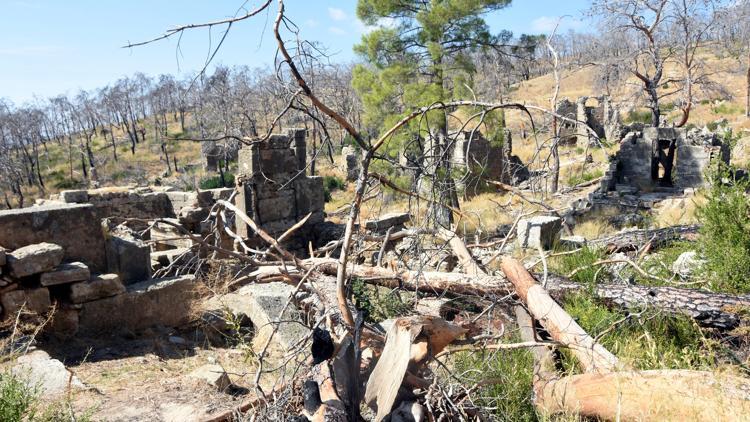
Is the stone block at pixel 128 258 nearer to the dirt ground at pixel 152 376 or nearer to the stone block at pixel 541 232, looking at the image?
the dirt ground at pixel 152 376

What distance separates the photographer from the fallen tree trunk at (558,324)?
347 centimetres

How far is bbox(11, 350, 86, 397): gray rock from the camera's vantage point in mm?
4125

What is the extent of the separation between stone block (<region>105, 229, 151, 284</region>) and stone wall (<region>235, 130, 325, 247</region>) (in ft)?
11.9

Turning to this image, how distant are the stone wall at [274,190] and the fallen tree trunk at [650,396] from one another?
Result: 8.01 meters

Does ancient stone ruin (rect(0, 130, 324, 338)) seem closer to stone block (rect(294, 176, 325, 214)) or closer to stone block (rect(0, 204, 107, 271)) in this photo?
stone block (rect(0, 204, 107, 271))

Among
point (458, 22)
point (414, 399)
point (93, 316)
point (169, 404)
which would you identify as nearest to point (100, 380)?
point (169, 404)

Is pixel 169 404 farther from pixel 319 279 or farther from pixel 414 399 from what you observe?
pixel 414 399

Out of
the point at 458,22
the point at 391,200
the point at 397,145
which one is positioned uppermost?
the point at 458,22

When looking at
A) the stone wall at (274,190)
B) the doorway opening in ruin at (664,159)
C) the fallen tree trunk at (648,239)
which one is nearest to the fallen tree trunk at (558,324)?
the fallen tree trunk at (648,239)

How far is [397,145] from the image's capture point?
46.6ft

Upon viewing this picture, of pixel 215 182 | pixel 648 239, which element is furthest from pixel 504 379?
pixel 215 182

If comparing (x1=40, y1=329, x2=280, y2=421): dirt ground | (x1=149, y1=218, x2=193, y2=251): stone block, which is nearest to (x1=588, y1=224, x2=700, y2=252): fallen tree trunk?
(x1=40, y1=329, x2=280, y2=421): dirt ground

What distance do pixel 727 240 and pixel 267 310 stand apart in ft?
16.0

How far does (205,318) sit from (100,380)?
6.46 ft
